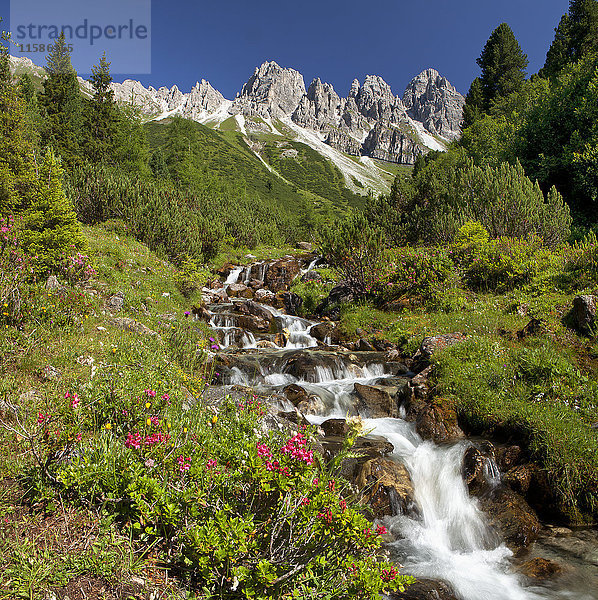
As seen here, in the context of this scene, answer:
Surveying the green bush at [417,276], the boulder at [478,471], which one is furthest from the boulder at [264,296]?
the boulder at [478,471]

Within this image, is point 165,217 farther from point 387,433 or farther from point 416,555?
point 416,555

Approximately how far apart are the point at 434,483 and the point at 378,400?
2.93 m

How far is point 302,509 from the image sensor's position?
2648 mm

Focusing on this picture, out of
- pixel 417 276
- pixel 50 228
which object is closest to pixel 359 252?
pixel 417 276

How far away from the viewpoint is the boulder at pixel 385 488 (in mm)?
5941

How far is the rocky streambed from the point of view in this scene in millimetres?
4957

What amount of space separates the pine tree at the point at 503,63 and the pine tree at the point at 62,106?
45.4 m

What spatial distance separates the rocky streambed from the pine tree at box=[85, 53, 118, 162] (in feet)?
123

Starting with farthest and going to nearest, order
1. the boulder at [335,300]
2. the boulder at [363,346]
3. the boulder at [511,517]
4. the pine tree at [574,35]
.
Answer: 1. the pine tree at [574,35]
2. the boulder at [335,300]
3. the boulder at [363,346]
4. the boulder at [511,517]

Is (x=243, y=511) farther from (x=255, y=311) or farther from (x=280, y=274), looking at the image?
(x=280, y=274)

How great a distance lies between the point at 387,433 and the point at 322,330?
803 centimetres

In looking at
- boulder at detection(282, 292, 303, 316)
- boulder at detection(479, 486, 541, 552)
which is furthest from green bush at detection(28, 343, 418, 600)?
boulder at detection(282, 292, 303, 316)

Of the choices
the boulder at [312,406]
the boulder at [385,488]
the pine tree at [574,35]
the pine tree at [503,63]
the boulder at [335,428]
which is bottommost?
the boulder at [385,488]

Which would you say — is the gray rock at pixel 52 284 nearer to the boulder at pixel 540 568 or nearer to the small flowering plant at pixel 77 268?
the small flowering plant at pixel 77 268
